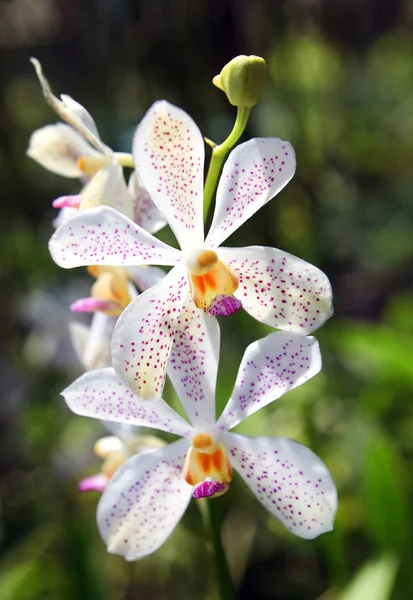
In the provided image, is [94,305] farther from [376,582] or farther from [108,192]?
[376,582]

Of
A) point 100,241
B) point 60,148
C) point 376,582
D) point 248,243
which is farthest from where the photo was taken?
point 248,243

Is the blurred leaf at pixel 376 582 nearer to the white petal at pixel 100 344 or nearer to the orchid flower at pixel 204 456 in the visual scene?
the orchid flower at pixel 204 456

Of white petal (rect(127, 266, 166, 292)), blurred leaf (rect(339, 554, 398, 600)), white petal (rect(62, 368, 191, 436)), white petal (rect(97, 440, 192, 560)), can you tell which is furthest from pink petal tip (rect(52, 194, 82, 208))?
blurred leaf (rect(339, 554, 398, 600))

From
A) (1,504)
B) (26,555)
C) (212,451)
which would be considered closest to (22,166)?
(1,504)

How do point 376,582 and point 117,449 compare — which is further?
point 376,582

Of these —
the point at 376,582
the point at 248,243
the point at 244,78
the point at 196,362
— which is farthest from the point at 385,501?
the point at 248,243

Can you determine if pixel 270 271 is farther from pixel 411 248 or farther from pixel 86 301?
pixel 411 248
